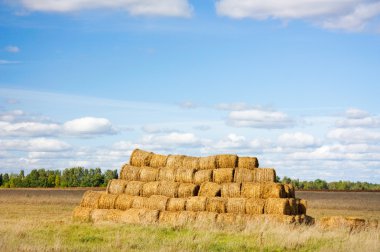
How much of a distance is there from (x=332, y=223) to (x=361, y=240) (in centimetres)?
313

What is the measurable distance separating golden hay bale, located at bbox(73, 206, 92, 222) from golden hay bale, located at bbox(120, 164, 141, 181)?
191cm

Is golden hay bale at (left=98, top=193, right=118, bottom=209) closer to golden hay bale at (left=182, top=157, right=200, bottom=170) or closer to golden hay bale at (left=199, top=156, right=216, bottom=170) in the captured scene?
golden hay bale at (left=182, top=157, right=200, bottom=170)

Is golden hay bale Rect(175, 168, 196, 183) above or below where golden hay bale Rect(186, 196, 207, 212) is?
above

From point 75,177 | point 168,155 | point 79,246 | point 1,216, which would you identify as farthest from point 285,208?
point 75,177

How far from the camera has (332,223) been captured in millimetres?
18984

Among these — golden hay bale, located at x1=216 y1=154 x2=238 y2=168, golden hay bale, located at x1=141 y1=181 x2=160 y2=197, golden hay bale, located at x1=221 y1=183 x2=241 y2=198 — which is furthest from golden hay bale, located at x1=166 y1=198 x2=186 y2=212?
golden hay bale, located at x1=216 y1=154 x2=238 y2=168

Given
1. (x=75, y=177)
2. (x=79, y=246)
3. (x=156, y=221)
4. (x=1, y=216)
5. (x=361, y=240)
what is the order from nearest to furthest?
(x=79, y=246) → (x=361, y=240) → (x=156, y=221) → (x=1, y=216) → (x=75, y=177)

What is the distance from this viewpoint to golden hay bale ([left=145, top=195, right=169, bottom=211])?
20891mm

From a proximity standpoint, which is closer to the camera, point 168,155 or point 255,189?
point 255,189

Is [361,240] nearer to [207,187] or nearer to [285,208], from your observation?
[285,208]

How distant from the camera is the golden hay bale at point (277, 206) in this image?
63.6 feet

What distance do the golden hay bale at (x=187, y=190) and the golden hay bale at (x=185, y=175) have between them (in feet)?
1.72

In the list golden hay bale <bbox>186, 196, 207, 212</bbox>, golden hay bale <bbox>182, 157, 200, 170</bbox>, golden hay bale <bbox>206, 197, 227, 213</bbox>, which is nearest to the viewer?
golden hay bale <bbox>206, 197, 227, 213</bbox>

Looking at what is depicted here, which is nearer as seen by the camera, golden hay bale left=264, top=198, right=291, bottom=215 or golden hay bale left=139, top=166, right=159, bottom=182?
golden hay bale left=264, top=198, right=291, bottom=215
